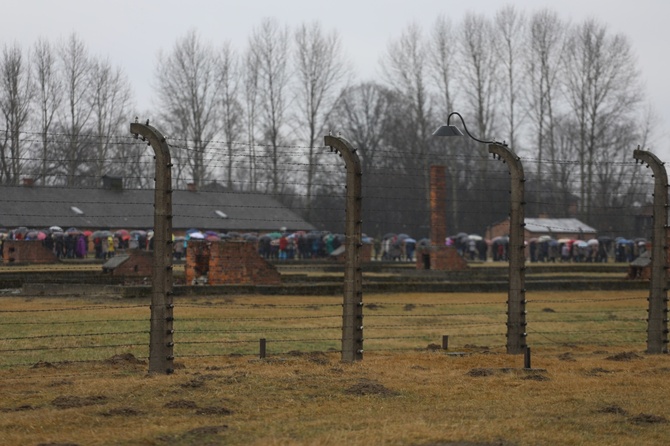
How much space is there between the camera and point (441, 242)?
45562 mm

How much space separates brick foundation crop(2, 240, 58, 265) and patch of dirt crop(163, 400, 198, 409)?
29477mm

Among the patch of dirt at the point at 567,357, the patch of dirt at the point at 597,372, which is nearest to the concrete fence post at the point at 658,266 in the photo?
the patch of dirt at the point at 567,357

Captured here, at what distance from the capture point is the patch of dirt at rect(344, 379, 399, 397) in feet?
35.8

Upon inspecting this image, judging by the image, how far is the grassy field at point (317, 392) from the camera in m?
8.70

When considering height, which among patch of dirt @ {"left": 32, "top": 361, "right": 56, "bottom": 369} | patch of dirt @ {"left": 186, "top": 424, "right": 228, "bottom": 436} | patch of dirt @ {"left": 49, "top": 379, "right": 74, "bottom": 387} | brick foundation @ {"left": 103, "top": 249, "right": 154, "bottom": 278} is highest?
brick foundation @ {"left": 103, "top": 249, "right": 154, "bottom": 278}

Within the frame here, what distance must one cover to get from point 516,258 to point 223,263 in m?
14.6

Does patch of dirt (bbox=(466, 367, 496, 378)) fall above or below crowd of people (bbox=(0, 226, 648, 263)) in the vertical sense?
below

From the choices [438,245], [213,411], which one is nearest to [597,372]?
[213,411]

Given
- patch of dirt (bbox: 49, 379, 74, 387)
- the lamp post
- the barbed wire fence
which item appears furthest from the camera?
the barbed wire fence

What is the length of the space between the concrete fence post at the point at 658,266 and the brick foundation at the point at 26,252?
2678 cm

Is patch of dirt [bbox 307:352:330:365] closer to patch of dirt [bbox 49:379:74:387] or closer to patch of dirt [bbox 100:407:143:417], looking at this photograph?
patch of dirt [bbox 49:379:74:387]

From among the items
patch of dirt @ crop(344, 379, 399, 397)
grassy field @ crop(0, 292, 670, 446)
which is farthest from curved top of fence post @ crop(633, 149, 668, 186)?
patch of dirt @ crop(344, 379, 399, 397)

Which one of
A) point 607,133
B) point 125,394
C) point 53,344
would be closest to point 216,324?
point 53,344

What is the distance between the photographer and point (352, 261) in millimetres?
13883
